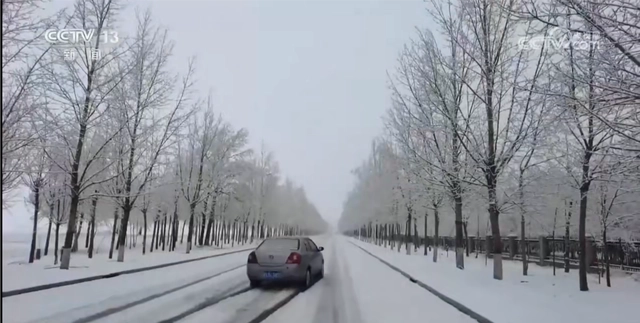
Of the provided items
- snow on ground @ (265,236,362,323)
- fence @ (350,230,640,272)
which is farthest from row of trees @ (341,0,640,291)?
snow on ground @ (265,236,362,323)

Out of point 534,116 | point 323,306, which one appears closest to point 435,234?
point 534,116

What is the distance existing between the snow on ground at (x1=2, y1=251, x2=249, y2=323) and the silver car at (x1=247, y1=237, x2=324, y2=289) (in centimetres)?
100

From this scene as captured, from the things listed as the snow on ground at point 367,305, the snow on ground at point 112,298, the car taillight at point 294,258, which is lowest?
the snow on ground at point 112,298

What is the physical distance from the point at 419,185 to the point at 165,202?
23493 millimetres

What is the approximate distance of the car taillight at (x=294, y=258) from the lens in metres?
13.6

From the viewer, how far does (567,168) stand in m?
14.2

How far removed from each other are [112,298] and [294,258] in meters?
4.85

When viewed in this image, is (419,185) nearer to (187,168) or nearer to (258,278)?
(258,278)

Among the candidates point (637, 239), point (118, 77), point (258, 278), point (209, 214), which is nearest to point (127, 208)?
point (118, 77)

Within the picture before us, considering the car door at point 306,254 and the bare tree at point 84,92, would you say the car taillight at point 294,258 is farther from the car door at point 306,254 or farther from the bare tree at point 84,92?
the bare tree at point 84,92

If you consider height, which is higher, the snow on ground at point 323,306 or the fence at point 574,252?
the fence at point 574,252

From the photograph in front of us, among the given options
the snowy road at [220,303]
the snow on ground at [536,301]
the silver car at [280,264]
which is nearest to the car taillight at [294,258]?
the silver car at [280,264]

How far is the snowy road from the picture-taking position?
8719 millimetres

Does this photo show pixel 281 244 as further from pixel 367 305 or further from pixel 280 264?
pixel 367 305
